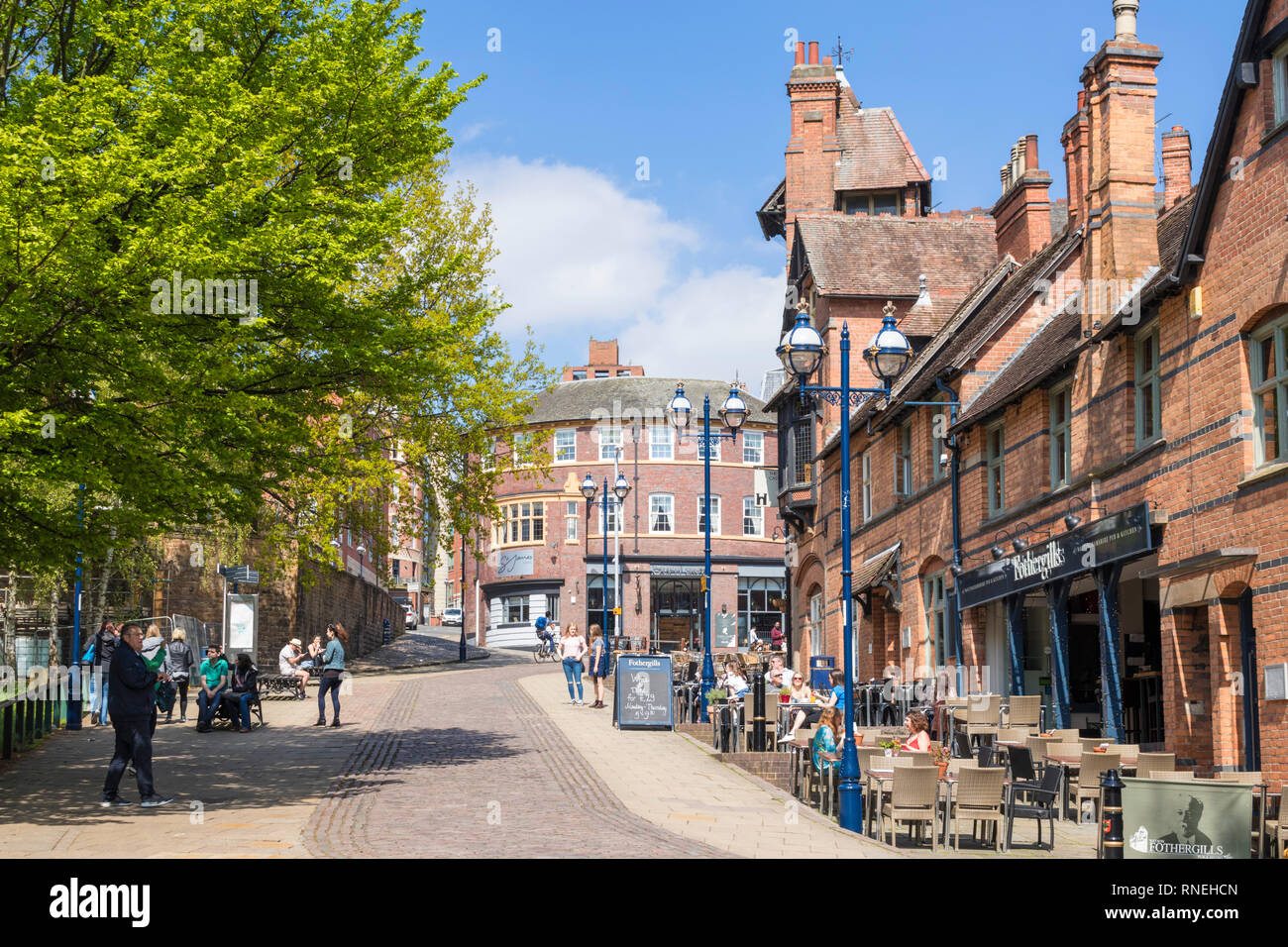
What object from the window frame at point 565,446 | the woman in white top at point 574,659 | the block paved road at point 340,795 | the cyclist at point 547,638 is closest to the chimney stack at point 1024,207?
the woman in white top at point 574,659

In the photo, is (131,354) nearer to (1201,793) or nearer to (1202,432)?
(1201,793)

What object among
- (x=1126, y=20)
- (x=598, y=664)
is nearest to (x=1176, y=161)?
(x=1126, y=20)

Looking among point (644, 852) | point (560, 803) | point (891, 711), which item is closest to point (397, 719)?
point (891, 711)

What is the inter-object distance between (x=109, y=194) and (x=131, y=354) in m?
1.60

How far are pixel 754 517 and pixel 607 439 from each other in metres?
8.62

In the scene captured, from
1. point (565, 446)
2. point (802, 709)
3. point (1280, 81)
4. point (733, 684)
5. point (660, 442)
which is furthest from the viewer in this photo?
point (565, 446)

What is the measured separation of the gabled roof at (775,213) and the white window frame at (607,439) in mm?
21693

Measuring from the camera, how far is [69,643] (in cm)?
3478

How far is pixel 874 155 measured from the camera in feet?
172

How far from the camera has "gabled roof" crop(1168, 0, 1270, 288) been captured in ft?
55.8

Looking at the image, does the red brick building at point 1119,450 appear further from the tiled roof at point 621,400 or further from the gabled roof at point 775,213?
the tiled roof at point 621,400

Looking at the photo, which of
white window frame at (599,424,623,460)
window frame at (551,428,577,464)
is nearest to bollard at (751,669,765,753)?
white window frame at (599,424,623,460)

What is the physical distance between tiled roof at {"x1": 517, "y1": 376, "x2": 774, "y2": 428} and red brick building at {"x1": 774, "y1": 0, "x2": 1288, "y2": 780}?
37.8 meters

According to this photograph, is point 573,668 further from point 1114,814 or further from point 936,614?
point 1114,814
